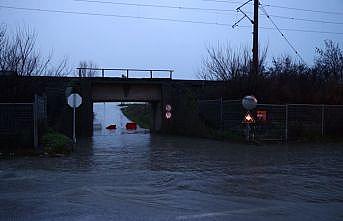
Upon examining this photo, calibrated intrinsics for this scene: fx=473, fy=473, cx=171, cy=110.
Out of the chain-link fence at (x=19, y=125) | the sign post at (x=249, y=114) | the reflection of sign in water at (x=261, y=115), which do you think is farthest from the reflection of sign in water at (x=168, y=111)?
the chain-link fence at (x=19, y=125)

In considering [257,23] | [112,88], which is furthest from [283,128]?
[112,88]

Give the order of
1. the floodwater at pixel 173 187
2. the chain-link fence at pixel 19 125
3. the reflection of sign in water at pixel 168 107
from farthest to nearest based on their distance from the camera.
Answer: the reflection of sign in water at pixel 168 107 < the chain-link fence at pixel 19 125 < the floodwater at pixel 173 187

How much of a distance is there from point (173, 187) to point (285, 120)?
16147mm

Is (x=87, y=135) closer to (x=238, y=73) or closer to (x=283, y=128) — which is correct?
(x=238, y=73)

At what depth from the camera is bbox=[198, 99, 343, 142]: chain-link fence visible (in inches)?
1021

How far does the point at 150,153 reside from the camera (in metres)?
19.9

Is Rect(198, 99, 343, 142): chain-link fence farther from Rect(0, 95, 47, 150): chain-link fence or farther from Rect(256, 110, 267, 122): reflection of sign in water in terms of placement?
Rect(0, 95, 47, 150): chain-link fence

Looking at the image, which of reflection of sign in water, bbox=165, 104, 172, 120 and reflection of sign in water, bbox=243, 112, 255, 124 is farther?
reflection of sign in water, bbox=165, 104, 172, 120

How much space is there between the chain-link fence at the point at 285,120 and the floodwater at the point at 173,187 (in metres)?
6.81

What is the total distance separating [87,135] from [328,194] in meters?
27.9

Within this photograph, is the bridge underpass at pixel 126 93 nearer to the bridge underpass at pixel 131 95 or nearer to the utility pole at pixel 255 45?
the bridge underpass at pixel 131 95

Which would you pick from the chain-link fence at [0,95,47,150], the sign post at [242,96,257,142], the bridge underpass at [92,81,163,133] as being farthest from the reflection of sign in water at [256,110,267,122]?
the bridge underpass at [92,81,163,133]

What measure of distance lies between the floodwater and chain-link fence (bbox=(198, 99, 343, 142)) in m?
6.81

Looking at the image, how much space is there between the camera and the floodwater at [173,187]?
870cm
